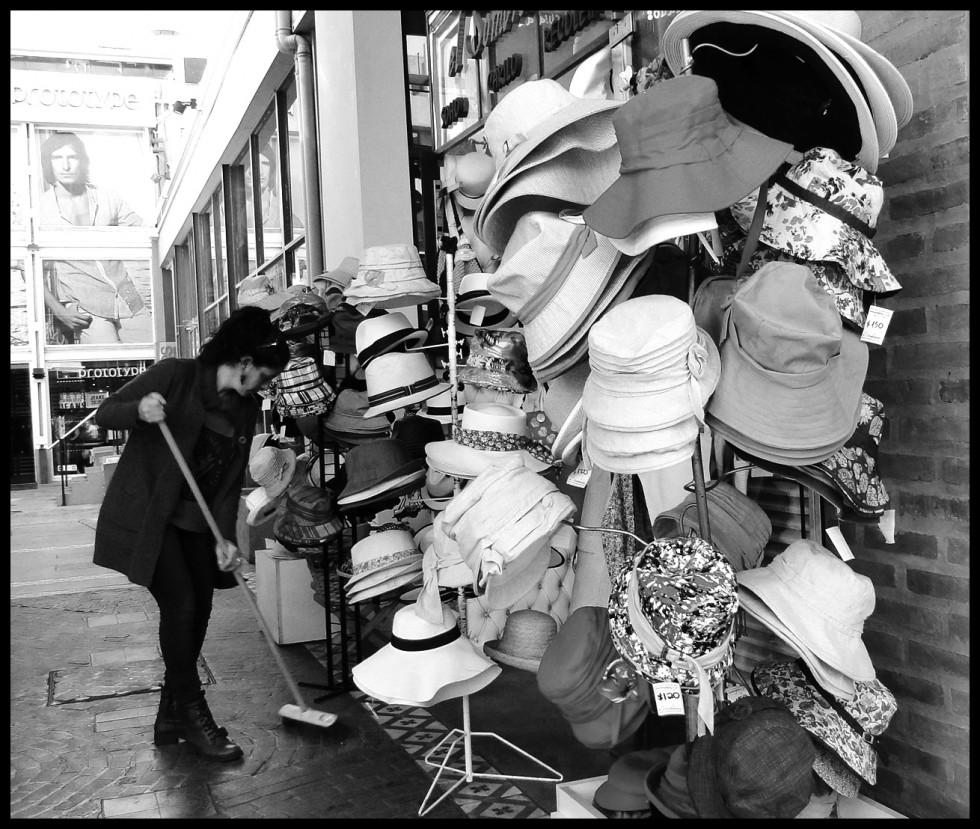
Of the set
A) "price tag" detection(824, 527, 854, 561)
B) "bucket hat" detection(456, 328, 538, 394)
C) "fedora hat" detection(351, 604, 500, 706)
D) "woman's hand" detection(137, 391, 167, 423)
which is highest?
"bucket hat" detection(456, 328, 538, 394)

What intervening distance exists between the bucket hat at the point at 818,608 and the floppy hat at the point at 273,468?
149 inches

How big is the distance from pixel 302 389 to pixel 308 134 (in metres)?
4.11

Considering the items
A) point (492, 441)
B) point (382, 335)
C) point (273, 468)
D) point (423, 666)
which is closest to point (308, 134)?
point (273, 468)

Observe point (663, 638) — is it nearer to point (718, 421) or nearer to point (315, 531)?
point (718, 421)

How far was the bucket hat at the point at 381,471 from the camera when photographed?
424cm

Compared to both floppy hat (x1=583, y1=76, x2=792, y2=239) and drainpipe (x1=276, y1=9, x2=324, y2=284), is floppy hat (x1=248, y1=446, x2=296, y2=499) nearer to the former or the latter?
drainpipe (x1=276, y1=9, x2=324, y2=284)

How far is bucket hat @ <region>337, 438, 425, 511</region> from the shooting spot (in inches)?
167

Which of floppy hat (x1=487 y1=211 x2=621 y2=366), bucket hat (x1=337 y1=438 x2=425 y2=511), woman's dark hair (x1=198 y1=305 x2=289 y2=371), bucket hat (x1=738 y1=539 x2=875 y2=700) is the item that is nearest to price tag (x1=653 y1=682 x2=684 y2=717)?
bucket hat (x1=738 y1=539 x2=875 y2=700)

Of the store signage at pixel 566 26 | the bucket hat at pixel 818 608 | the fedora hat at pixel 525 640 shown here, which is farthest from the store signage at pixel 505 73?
the bucket hat at pixel 818 608

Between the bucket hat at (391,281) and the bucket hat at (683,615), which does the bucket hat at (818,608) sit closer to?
the bucket hat at (683,615)

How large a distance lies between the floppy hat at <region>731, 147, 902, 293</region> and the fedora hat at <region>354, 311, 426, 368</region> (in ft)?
7.30

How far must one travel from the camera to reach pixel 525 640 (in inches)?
121

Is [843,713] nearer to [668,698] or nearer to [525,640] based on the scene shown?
[668,698]
